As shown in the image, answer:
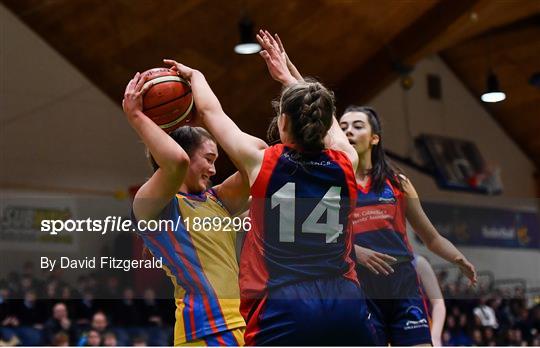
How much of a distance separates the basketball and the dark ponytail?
71 centimetres

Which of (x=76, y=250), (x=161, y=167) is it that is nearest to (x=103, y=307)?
(x=76, y=250)

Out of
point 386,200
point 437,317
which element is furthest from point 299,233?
point 437,317

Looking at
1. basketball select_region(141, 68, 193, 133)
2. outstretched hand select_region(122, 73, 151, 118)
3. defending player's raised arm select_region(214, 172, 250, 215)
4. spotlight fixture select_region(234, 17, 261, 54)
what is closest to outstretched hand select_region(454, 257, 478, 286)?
defending player's raised arm select_region(214, 172, 250, 215)

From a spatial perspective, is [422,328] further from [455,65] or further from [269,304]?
[455,65]

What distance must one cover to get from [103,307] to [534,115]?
1432cm

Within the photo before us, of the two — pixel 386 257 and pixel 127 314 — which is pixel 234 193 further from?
pixel 127 314

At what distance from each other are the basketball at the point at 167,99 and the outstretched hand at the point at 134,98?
70 mm

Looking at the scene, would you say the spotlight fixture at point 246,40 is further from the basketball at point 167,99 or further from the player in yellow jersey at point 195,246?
the player in yellow jersey at point 195,246

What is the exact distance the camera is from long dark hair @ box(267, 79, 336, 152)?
3090 mm

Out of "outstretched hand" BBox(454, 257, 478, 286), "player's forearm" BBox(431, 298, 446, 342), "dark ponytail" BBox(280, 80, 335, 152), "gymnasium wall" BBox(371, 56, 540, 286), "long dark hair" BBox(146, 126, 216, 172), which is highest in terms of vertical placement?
"gymnasium wall" BBox(371, 56, 540, 286)

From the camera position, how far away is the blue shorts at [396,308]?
4500 mm

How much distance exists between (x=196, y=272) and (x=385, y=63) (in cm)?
1448

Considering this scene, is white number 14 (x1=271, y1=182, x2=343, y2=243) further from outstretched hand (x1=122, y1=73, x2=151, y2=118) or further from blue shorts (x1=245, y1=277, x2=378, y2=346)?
outstretched hand (x1=122, y1=73, x2=151, y2=118)

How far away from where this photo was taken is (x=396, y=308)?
456cm
